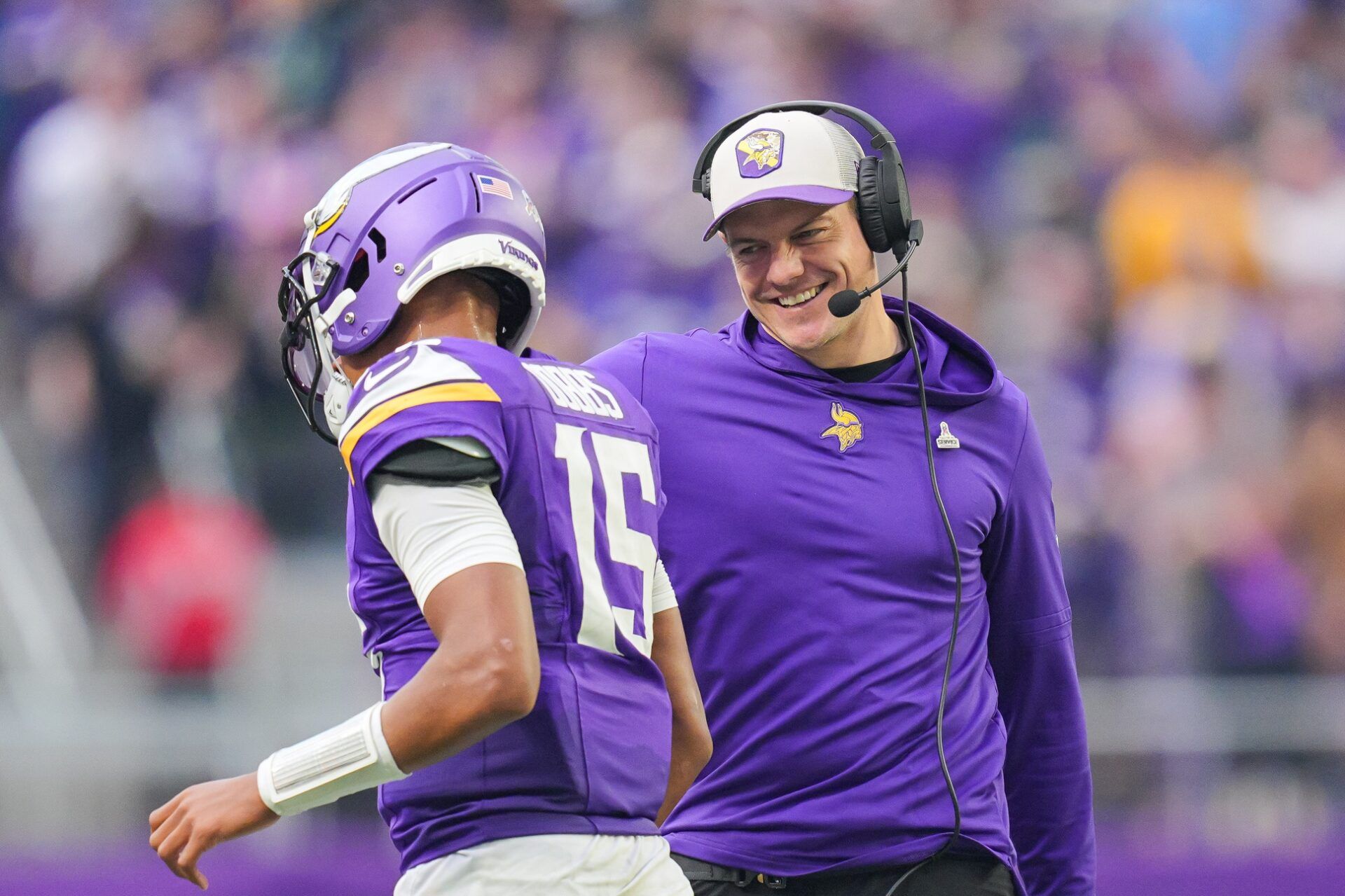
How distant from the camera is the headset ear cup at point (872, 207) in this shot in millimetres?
3664

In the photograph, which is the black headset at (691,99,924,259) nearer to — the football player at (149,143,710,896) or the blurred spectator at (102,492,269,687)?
the football player at (149,143,710,896)

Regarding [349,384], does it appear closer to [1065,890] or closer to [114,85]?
[1065,890]

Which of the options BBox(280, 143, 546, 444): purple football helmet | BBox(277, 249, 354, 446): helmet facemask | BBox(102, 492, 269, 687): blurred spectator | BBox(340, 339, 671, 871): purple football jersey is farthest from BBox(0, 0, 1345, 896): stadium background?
BBox(340, 339, 671, 871): purple football jersey

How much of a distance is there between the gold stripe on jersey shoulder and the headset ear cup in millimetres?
1386

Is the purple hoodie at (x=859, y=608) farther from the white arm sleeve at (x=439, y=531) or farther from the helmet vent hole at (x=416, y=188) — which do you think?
the white arm sleeve at (x=439, y=531)

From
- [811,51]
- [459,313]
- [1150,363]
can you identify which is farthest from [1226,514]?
[459,313]

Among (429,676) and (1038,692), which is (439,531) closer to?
(429,676)

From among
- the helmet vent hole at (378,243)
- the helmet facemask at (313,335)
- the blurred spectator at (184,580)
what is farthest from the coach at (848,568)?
the blurred spectator at (184,580)

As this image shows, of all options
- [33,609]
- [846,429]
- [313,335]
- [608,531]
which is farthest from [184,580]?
[608,531]

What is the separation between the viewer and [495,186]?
2.88 m

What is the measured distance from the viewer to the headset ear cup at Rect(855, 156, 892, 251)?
12.0 feet

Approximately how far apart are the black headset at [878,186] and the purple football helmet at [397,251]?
0.89 m

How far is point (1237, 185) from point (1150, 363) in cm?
144

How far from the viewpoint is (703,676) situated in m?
3.58
